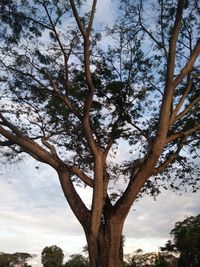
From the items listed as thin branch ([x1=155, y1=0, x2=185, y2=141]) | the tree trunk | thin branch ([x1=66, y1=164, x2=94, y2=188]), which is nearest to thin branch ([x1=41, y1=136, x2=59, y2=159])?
thin branch ([x1=66, y1=164, x2=94, y2=188])

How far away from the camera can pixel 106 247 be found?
404 inches

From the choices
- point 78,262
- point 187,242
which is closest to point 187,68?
point 187,242

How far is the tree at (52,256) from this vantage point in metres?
59.9

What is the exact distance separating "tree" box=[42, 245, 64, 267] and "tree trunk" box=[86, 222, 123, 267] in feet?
170

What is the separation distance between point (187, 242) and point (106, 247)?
31365 mm

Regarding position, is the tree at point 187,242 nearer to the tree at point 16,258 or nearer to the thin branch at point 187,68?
the thin branch at point 187,68

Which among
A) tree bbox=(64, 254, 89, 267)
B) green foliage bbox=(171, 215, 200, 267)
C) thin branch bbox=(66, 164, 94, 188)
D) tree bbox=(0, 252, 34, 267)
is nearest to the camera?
thin branch bbox=(66, 164, 94, 188)

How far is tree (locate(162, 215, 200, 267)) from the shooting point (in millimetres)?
38906

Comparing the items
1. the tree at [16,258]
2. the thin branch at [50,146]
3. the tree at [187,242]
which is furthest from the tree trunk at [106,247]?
the tree at [16,258]

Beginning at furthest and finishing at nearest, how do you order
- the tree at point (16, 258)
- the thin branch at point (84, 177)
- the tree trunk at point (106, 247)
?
the tree at point (16, 258) → the thin branch at point (84, 177) → the tree trunk at point (106, 247)

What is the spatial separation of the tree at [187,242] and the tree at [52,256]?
20.3 metres

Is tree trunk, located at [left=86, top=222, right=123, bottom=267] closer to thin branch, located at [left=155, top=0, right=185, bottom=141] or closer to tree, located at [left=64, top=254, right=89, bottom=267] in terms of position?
thin branch, located at [left=155, top=0, right=185, bottom=141]

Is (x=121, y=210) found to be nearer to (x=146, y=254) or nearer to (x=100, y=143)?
(x=100, y=143)

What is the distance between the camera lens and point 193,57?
10.9 metres
